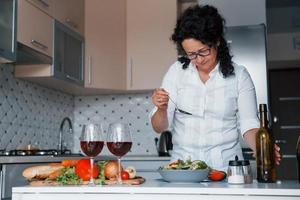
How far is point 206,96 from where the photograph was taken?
1.86 m

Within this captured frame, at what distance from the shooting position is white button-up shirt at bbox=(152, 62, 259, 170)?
1834 mm

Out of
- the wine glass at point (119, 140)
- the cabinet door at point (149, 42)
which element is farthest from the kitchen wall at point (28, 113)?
the wine glass at point (119, 140)

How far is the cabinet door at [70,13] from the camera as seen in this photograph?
300 centimetres

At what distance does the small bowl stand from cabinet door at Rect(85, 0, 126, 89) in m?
2.23

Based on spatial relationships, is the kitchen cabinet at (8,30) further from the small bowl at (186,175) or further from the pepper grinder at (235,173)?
the pepper grinder at (235,173)

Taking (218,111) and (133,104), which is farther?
(133,104)

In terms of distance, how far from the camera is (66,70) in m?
3.11

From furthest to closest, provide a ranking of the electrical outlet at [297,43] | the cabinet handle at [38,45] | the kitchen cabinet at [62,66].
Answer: the electrical outlet at [297,43], the kitchen cabinet at [62,66], the cabinet handle at [38,45]

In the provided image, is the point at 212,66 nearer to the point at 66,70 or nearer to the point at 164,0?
the point at 66,70

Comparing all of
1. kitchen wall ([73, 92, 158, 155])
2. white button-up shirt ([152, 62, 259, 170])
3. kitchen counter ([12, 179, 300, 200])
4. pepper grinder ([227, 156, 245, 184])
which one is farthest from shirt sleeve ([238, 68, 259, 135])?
kitchen wall ([73, 92, 158, 155])

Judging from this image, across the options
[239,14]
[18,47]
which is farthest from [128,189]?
[239,14]

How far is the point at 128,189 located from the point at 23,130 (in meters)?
2.01

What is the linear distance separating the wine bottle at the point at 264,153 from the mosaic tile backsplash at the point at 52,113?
185 centimetres

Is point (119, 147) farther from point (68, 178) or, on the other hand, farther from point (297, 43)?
point (297, 43)
